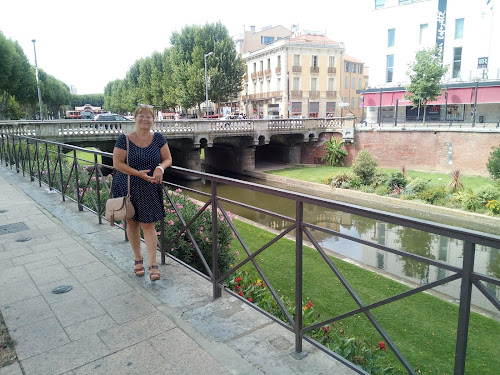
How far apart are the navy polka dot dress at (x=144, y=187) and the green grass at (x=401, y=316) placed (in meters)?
Result: 3.74

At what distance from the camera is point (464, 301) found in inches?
74.9

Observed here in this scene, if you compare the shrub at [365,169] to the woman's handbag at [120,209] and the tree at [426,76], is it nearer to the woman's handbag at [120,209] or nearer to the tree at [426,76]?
the tree at [426,76]

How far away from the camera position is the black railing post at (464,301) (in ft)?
6.03

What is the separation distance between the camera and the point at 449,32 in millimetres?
31875

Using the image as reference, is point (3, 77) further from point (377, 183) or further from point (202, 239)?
point (202, 239)

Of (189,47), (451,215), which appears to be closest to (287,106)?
(189,47)

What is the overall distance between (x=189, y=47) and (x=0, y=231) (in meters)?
39.1

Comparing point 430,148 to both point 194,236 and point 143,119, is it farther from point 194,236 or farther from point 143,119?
point 143,119

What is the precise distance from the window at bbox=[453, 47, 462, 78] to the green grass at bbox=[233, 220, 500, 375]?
95.9ft

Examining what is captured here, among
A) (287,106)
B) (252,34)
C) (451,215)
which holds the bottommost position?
(451,215)

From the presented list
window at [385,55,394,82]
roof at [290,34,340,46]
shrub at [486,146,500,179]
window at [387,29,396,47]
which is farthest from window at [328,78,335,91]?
shrub at [486,146,500,179]

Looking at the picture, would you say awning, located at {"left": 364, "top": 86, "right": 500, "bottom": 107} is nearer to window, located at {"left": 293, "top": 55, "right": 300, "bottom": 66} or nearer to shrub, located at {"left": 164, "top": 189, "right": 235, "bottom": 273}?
window, located at {"left": 293, "top": 55, "right": 300, "bottom": 66}

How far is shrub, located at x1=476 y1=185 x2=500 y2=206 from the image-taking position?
16.2 metres

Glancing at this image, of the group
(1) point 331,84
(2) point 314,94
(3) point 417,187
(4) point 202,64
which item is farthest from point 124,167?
(1) point 331,84
